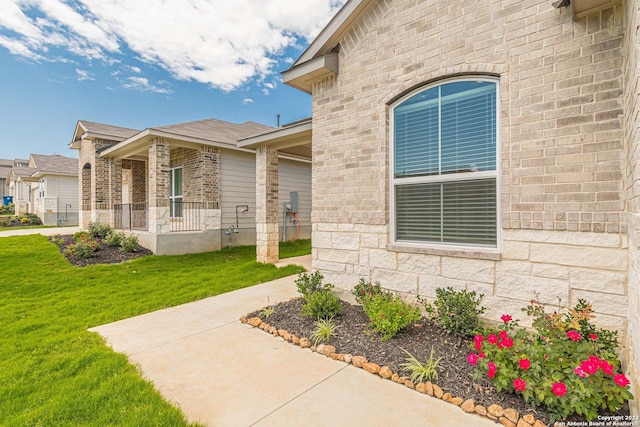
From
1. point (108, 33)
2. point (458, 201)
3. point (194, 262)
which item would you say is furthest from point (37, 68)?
point (458, 201)

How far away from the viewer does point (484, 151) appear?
3553 mm

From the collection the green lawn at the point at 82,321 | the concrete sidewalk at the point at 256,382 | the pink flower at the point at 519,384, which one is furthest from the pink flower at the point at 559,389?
the green lawn at the point at 82,321

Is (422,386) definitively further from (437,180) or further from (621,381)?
(437,180)

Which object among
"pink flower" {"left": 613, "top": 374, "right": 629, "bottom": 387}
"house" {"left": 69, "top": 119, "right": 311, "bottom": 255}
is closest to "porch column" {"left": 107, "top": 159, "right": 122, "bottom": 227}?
"house" {"left": 69, "top": 119, "right": 311, "bottom": 255}

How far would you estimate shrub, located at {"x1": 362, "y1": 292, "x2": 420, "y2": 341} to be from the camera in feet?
11.1

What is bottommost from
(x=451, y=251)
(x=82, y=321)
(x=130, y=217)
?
(x=82, y=321)

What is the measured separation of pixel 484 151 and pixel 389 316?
Result: 2.34 m

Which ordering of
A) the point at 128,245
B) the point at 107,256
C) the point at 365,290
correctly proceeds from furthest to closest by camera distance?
1. the point at 128,245
2. the point at 107,256
3. the point at 365,290

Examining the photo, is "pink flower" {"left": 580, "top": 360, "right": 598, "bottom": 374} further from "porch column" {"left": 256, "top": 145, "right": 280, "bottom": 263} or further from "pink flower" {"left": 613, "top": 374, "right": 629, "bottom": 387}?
"porch column" {"left": 256, "top": 145, "right": 280, "bottom": 263}

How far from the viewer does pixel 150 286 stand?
620 centimetres

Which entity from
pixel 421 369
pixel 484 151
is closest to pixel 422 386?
pixel 421 369

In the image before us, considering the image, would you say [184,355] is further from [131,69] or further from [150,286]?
[131,69]

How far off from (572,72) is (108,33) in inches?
659

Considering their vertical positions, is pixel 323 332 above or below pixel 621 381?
below
